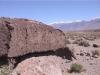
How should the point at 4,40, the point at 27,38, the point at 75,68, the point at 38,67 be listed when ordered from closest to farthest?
the point at 4,40, the point at 27,38, the point at 38,67, the point at 75,68

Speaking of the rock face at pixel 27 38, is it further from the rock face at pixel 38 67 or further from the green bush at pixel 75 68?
the green bush at pixel 75 68

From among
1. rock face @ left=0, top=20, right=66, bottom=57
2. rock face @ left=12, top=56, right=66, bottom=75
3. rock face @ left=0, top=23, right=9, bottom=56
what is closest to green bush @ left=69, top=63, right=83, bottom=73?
rock face @ left=0, top=20, right=66, bottom=57

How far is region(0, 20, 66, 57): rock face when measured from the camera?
12188mm

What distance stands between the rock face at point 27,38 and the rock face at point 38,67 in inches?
17.3

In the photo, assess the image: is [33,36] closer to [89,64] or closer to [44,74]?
[44,74]

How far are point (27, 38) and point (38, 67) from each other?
1404 millimetres

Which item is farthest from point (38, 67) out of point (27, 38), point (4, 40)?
point (4, 40)

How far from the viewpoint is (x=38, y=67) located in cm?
1298

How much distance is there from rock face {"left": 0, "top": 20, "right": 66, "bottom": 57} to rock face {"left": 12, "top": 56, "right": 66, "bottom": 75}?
1.44 feet

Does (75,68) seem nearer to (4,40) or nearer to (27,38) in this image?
(27,38)

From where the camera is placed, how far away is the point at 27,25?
1310 centimetres

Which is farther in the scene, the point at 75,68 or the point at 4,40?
the point at 75,68

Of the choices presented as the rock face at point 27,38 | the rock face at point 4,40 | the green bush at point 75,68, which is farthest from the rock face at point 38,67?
the green bush at point 75,68

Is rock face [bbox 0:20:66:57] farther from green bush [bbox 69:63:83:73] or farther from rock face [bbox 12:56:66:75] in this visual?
green bush [bbox 69:63:83:73]
